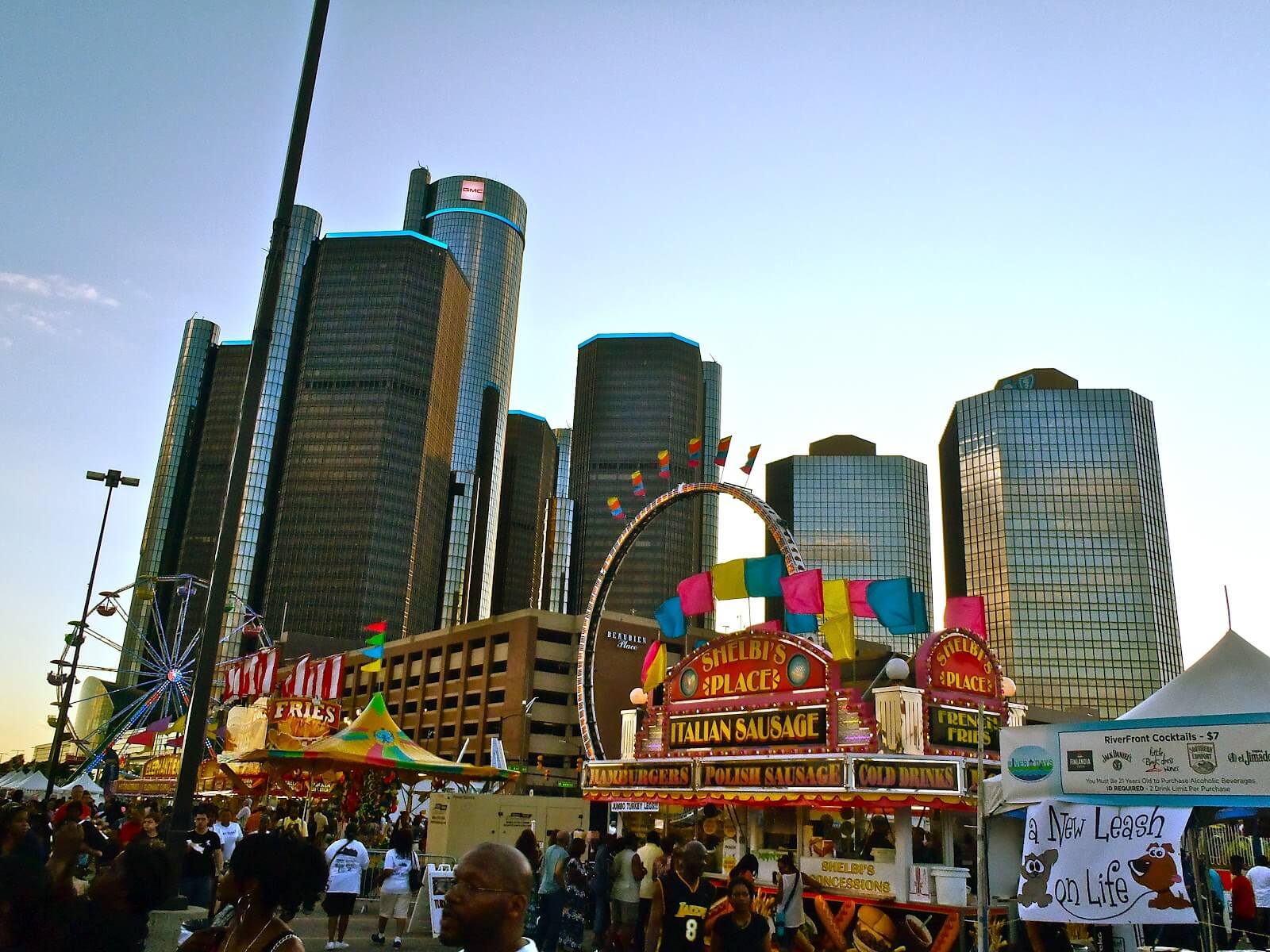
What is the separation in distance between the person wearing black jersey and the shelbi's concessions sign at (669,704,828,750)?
12.1 m

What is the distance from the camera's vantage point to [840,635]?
23.5 meters

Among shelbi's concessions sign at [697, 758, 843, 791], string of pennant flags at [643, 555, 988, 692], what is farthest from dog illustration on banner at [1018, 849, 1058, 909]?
string of pennant flags at [643, 555, 988, 692]

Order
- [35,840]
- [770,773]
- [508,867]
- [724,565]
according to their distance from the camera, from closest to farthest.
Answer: [508,867] < [35,840] < [770,773] < [724,565]

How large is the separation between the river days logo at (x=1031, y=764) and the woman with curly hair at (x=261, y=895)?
8044mm

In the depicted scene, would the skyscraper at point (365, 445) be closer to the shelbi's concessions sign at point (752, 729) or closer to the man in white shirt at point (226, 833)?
the shelbi's concessions sign at point (752, 729)

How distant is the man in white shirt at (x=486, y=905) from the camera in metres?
3.85

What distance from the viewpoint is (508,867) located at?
3.94 meters

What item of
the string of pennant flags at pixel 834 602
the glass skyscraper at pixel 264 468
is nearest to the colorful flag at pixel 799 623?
the string of pennant flags at pixel 834 602

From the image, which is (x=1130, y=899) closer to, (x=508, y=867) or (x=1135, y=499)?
(x=508, y=867)

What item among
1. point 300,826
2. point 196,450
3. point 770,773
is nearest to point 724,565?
point 770,773

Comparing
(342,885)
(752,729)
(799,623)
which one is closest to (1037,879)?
(342,885)

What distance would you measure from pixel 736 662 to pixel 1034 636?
140 metres

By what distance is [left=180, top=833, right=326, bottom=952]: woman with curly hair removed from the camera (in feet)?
15.2

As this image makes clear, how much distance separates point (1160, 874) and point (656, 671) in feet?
62.1
